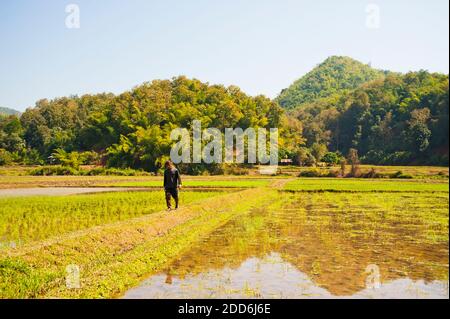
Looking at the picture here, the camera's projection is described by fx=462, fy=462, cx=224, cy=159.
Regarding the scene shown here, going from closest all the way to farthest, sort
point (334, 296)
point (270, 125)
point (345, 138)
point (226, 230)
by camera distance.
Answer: point (334, 296)
point (226, 230)
point (345, 138)
point (270, 125)

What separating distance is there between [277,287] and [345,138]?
18927 millimetres

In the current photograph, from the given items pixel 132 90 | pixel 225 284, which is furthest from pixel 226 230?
pixel 132 90

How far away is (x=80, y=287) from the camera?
654 cm

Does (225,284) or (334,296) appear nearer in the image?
(334,296)

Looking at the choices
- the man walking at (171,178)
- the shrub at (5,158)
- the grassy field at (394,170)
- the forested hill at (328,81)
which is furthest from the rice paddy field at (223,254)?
the forested hill at (328,81)

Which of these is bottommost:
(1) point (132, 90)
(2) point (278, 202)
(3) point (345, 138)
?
(2) point (278, 202)

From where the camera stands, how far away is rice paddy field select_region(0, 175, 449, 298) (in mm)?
6801

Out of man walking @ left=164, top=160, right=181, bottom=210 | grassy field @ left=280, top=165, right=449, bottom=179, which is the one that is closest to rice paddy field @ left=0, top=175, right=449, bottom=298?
man walking @ left=164, top=160, right=181, bottom=210

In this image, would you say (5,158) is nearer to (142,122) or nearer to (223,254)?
(142,122)

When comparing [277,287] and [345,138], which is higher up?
[345,138]

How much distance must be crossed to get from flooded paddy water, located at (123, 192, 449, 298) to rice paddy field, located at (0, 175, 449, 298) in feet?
0.07

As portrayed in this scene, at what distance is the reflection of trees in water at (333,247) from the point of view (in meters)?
7.81

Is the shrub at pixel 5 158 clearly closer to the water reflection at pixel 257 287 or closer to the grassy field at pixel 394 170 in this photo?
the grassy field at pixel 394 170
